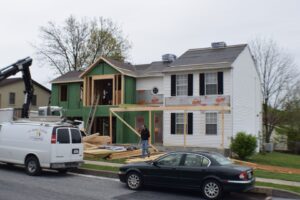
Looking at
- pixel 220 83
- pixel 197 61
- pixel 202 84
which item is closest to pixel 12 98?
pixel 197 61

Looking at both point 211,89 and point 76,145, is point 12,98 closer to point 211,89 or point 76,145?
point 211,89

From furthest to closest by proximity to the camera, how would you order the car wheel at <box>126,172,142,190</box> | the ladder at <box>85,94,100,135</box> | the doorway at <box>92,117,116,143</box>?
1. the doorway at <box>92,117,116,143</box>
2. the ladder at <box>85,94,100,135</box>
3. the car wheel at <box>126,172,142,190</box>

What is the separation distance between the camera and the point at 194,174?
39.4ft

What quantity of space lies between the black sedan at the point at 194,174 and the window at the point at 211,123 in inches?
553

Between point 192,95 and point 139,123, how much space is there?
207 inches

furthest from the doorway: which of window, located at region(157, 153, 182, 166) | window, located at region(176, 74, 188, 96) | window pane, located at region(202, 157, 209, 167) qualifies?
window pane, located at region(202, 157, 209, 167)

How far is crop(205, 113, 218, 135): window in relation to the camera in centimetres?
2653

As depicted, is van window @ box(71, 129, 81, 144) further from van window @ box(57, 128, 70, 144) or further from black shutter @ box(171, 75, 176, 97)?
black shutter @ box(171, 75, 176, 97)

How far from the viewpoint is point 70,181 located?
46.7 ft

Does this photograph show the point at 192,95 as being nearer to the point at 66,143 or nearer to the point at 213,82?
the point at 213,82

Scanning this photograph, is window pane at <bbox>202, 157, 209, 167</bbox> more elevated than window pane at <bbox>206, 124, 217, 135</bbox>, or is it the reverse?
window pane at <bbox>206, 124, 217, 135</bbox>

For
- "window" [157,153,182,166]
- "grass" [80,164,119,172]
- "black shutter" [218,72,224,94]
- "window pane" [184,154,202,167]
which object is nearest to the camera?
"window pane" [184,154,202,167]

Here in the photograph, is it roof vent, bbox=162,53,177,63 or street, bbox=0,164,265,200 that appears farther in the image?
roof vent, bbox=162,53,177,63

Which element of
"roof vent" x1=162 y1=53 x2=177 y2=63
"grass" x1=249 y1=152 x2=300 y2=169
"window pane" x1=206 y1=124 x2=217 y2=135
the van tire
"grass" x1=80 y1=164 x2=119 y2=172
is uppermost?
"roof vent" x1=162 y1=53 x2=177 y2=63
